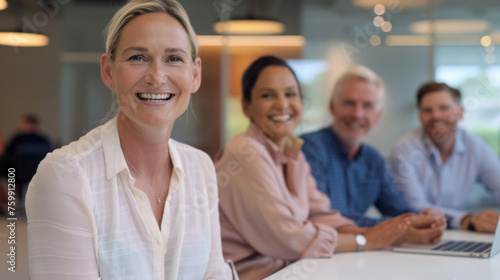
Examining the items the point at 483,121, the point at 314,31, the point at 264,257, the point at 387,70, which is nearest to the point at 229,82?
the point at 314,31

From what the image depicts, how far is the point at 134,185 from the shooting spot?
1285 millimetres

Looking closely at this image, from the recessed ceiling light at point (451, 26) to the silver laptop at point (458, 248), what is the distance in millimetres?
3938

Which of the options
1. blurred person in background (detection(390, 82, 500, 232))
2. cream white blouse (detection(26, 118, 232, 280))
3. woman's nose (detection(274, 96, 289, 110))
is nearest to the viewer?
cream white blouse (detection(26, 118, 232, 280))

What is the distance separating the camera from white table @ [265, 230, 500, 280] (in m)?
1.49

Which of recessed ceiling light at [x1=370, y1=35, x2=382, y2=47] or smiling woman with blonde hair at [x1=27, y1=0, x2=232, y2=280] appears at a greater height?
recessed ceiling light at [x1=370, y1=35, x2=382, y2=47]

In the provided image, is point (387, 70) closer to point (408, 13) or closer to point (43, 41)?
point (408, 13)

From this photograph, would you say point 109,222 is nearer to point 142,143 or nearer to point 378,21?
point 142,143

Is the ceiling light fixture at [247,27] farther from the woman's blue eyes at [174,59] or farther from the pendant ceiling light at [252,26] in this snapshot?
the woman's blue eyes at [174,59]

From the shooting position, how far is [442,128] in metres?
3.05

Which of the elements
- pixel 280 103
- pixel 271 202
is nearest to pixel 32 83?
pixel 280 103

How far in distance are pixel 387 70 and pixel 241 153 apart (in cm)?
400

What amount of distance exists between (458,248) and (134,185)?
43.9 inches

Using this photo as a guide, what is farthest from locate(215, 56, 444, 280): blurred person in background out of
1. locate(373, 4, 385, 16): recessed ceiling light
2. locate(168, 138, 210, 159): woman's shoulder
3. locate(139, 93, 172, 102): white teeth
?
locate(373, 4, 385, 16): recessed ceiling light

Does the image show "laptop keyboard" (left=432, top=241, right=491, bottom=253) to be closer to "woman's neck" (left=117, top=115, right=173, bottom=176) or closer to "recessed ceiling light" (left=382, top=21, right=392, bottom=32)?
"woman's neck" (left=117, top=115, right=173, bottom=176)
